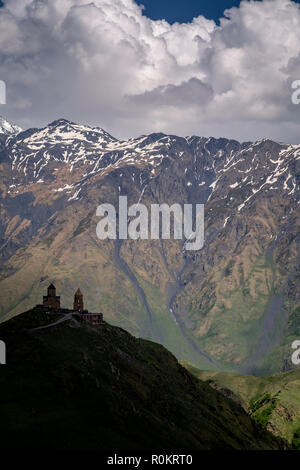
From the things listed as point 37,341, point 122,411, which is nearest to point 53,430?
point 122,411

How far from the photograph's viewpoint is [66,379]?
159 m

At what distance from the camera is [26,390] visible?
148 meters

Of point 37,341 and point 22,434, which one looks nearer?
point 22,434

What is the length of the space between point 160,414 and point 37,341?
50267mm
